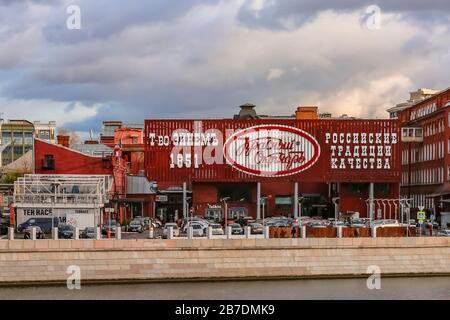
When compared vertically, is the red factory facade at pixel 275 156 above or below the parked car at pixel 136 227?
above

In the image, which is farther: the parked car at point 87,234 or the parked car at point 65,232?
the parked car at point 65,232

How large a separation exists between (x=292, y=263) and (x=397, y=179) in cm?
4391

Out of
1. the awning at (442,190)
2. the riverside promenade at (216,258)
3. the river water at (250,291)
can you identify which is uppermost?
the awning at (442,190)

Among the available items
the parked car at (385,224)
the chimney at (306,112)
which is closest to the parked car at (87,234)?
the parked car at (385,224)

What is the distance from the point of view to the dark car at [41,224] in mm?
63700

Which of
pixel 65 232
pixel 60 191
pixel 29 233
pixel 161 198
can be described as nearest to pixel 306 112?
pixel 161 198

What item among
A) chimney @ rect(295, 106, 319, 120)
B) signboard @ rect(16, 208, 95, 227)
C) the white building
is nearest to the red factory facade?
the white building

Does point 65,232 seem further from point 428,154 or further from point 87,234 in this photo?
point 428,154

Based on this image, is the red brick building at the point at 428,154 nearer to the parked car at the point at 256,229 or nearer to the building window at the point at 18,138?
the parked car at the point at 256,229

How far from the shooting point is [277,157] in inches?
3652

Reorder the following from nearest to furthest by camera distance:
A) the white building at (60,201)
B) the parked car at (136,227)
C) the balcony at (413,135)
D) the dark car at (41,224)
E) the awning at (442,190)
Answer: the dark car at (41,224), the white building at (60,201), the parked car at (136,227), the awning at (442,190), the balcony at (413,135)

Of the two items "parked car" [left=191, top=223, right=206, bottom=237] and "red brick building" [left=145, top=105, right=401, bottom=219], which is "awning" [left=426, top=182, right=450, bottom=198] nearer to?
"red brick building" [left=145, top=105, right=401, bottom=219]
